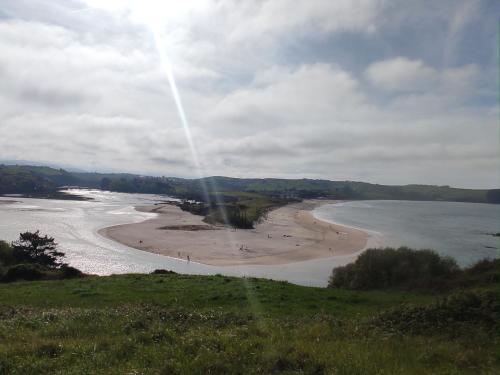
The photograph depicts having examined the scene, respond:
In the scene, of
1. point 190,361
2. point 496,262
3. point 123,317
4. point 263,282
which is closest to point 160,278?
point 263,282

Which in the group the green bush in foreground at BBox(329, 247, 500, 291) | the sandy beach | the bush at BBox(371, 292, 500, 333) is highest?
the bush at BBox(371, 292, 500, 333)

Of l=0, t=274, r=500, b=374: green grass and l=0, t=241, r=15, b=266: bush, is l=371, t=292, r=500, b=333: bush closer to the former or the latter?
l=0, t=274, r=500, b=374: green grass

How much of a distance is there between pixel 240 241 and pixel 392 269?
44193 mm

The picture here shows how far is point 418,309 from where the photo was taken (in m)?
13.7

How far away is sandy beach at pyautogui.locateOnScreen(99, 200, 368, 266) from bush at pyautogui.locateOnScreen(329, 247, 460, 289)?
827 inches

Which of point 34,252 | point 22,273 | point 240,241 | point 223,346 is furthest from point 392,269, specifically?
point 240,241

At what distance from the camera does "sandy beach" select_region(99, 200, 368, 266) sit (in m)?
60.9

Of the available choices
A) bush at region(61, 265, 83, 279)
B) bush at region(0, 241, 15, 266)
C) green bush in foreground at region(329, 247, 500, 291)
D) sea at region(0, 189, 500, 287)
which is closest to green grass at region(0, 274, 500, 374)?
bush at region(61, 265, 83, 279)

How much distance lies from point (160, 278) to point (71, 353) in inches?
909

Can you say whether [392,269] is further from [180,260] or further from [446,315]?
[180,260]

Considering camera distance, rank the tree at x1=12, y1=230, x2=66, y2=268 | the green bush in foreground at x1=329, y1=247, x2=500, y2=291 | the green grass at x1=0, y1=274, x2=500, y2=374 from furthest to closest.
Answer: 1. the tree at x1=12, y1=230, x2=66, y2=268
2. the green bush in foreground at x1=329, y1=247, x2=500, y2=291
3. the green grass at x1=0, y1=274, x2=500, y2=374

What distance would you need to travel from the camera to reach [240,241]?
7712 centimetres

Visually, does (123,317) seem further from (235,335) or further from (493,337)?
(493,337)

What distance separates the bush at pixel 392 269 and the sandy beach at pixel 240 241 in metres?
21.0
